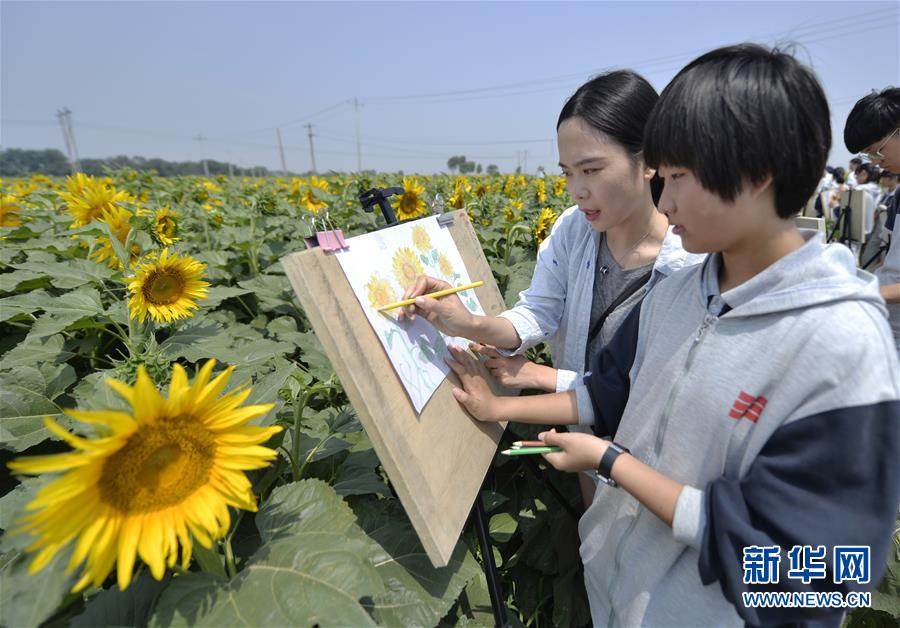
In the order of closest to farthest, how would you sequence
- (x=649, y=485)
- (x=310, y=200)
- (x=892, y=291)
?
(x=649, y=485), (x=892, y=291), (x=310, y=200)

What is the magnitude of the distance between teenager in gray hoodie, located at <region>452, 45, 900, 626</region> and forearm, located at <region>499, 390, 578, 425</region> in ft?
1.08

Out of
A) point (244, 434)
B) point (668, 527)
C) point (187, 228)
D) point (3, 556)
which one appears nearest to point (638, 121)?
point (668, 527)

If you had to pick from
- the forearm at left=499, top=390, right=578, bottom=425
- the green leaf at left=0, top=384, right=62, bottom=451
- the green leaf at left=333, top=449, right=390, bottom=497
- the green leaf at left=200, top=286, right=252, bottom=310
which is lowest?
the green leaf at left=333, top=449, right=390, bottom=497

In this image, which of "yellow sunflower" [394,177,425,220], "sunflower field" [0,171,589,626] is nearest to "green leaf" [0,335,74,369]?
"sunflower field" [0,171,589,626]

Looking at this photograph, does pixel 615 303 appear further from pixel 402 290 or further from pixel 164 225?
pixel 164 225

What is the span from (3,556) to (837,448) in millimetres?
1647

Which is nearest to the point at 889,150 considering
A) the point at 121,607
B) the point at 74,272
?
the point at 121,607

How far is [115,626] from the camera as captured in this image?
0.95 meters

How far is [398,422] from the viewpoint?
1.17 m

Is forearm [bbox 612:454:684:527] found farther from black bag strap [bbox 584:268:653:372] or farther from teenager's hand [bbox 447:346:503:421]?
black bag strap [bbox 584:268:653:372]

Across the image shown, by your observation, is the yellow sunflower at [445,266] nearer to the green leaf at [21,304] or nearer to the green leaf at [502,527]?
the green leaf at [502,527]

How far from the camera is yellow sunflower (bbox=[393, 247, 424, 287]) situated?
1439 mm

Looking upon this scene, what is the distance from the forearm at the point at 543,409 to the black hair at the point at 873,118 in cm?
217

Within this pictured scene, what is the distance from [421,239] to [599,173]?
572 mm
